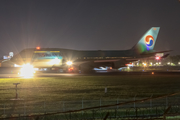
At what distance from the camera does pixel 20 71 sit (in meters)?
56.1

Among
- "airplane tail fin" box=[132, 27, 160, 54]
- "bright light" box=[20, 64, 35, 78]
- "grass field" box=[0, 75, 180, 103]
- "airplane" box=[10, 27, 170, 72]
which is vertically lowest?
"grass field" box=[0, 75, 180, 103]

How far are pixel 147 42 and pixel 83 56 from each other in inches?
794

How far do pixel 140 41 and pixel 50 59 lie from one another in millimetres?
27697

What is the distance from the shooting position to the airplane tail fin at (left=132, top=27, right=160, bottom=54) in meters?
70.8

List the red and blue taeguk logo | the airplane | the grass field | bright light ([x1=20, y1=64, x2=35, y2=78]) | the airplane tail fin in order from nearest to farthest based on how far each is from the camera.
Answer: the grass field
bright light ([x1=20, y1=64, x2=35, y2=78])
the airplane
the airplane tail fin
the red and blue taeguk logo

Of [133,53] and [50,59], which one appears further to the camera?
[133,53]

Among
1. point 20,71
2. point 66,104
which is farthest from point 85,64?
point 66,104

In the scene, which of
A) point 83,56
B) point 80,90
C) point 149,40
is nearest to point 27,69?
point 83,56

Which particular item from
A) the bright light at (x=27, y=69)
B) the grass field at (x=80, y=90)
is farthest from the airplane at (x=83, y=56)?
Answer: the grass field at (x=80, y=90)

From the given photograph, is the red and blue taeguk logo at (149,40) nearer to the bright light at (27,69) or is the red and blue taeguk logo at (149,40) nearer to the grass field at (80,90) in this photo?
the bright light at (27,69)

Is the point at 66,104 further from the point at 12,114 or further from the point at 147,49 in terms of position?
the point at 147,49

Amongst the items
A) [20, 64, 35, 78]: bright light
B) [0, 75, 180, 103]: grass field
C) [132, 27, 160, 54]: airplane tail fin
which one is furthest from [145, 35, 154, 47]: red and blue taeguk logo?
[0, 75, 180, 103]: grass field

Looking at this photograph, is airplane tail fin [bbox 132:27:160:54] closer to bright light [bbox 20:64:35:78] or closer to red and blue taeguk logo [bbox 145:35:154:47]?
red and blue taeguk logo [bbox 145:35:154:47]

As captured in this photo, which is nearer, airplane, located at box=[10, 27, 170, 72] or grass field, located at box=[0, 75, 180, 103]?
grass field, located at box=[0, 75, 180, 103]
